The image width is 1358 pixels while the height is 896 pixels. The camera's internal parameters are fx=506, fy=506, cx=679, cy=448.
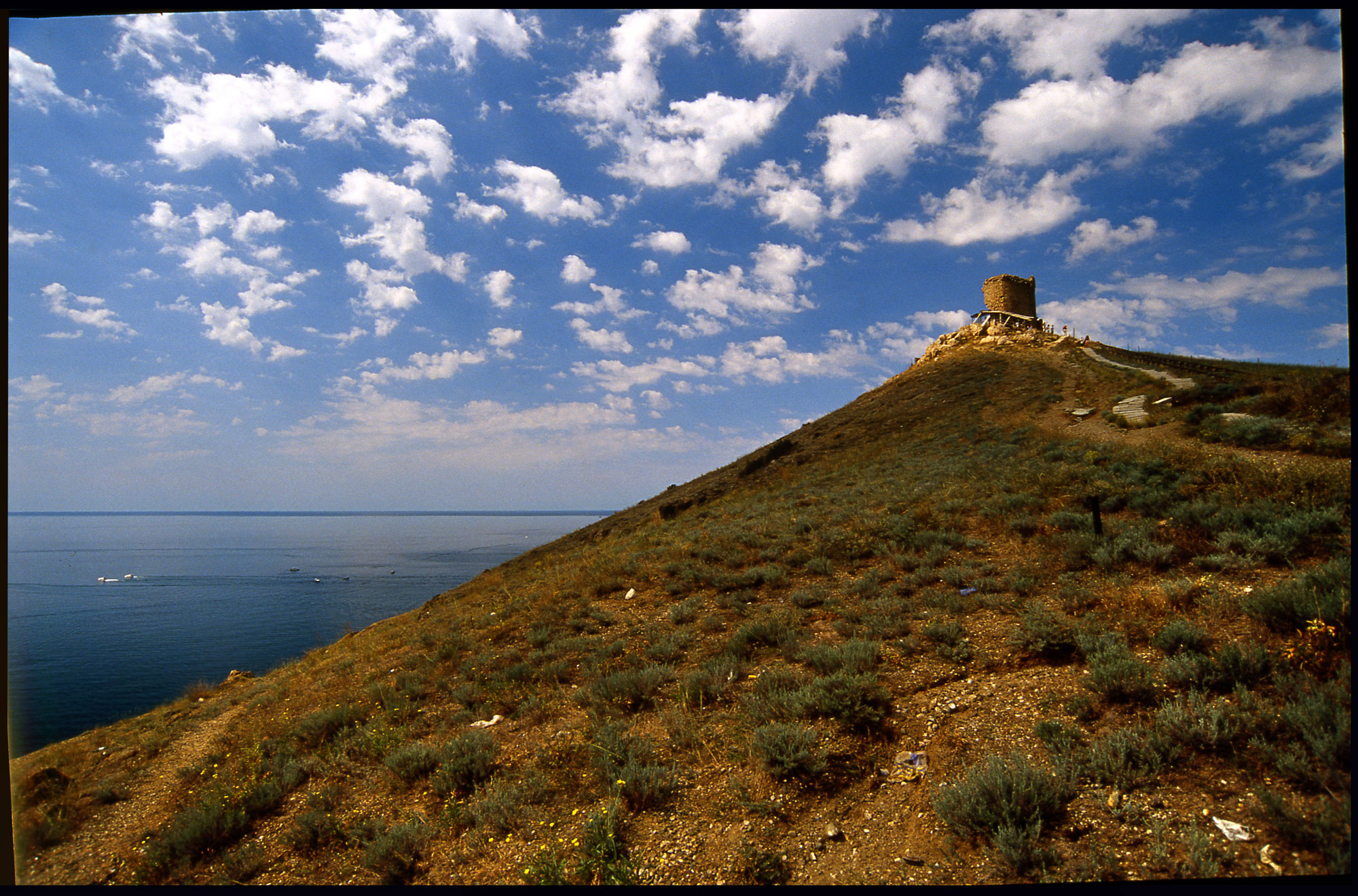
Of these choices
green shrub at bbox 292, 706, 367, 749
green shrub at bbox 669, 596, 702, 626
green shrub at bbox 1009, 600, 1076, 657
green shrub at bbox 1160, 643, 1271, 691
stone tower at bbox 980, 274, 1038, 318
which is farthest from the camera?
stone tower at bbox 980, 274, 1038, 318

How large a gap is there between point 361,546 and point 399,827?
109203mm

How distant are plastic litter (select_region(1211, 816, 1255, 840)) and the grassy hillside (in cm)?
4

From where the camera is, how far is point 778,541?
11.0 metres

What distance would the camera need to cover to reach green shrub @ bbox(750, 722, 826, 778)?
4.07 metres

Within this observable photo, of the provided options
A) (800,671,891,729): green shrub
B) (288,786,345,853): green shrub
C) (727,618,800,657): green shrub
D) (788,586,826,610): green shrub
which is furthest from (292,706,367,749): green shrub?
(788,586,826,610): green shrub

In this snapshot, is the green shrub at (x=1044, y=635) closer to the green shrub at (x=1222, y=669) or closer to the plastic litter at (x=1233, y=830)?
the green shrub at (x=1222, y=669)

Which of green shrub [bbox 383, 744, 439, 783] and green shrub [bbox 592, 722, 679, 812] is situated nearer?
green shrub [bbox 592, 722, 679, 812]

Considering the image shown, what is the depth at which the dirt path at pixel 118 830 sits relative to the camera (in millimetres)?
4555

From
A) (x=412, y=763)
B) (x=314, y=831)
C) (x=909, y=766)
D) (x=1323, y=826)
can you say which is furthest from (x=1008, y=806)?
(x=314, y=831)

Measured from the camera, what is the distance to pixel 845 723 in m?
4.58

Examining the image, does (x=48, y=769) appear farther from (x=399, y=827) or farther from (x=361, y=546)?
(x=361, y=546)

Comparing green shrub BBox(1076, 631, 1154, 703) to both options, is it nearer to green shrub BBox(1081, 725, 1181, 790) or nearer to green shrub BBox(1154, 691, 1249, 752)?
green shrub BBox(1154, 691, 1249, 752)

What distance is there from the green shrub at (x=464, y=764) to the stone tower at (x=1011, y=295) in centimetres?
4462

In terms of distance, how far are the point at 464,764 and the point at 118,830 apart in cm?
389
